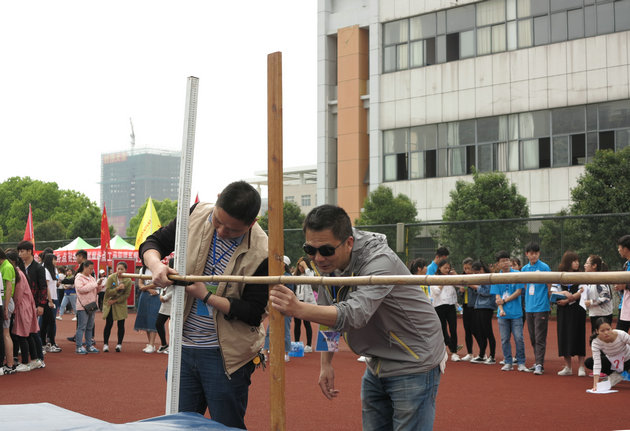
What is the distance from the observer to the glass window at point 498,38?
104ft

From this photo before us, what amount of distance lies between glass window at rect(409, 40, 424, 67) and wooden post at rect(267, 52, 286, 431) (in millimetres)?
31269

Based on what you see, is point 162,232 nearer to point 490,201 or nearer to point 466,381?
point 466,381

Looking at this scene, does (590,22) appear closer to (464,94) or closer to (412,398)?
(464,94)

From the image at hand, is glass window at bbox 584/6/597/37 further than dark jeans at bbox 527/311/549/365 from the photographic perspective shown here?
Yes

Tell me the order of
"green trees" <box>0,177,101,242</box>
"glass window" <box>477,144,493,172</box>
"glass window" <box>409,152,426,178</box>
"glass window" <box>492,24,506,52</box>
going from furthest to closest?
1. "green trees" <box>0,177,101,242</box>
2. "glass window" <box>409,152,426,178</box>
3. "glass window" <box>477,144,493,172</box>
4. "glass window" <box>492,24,506,52</box>

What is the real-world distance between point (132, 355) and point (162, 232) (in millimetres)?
10335

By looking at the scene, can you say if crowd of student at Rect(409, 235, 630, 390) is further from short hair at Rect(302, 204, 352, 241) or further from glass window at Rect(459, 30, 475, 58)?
glass window at Rect(459, 30, 475, 58)

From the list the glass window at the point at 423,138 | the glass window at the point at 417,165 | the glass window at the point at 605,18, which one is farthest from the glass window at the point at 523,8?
the glass window at the point at 417,165

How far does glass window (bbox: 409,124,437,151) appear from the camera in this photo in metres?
34.1

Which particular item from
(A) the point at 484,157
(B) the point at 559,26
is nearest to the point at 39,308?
(A) the point at 484,157

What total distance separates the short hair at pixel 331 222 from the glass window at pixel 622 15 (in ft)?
91.3

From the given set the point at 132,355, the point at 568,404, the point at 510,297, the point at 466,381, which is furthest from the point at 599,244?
the point at 132,355

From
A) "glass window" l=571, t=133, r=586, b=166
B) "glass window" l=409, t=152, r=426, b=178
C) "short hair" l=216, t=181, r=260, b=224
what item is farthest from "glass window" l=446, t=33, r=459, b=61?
"short hair" l=216, t=181, r=260, b=224

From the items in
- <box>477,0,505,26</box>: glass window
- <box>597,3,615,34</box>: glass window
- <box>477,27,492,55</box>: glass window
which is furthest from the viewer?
<box>477,27,492,55</box>: glass window
